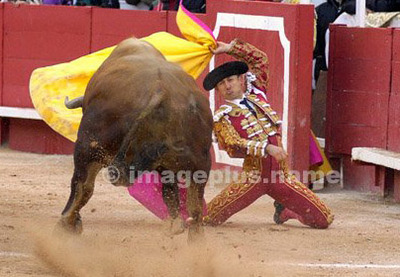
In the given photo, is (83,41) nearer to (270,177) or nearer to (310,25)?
(310,25)

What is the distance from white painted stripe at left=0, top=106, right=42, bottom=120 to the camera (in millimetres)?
9479

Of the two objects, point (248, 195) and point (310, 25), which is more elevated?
point (310, 25)

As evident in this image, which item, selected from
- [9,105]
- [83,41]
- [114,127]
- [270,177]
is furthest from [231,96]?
[9,105]

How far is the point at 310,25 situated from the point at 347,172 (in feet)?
3.65

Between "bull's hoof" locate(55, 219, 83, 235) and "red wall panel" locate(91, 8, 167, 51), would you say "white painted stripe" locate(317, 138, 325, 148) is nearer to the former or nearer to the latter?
"red wall panel" locate(91, 8, 167, 51)

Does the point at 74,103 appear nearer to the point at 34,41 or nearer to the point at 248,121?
the point at 248,121

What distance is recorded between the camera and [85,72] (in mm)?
6730

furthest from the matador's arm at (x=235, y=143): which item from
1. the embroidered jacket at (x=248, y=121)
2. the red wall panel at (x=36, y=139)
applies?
the red wall panel at (x=36, y=139)

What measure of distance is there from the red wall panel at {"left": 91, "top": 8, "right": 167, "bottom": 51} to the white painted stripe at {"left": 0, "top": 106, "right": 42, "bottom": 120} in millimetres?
772

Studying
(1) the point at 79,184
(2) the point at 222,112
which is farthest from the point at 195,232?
(2) the point at 222,112

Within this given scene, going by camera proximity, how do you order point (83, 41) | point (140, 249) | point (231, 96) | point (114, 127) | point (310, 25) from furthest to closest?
point (83, 41) < point (310, 25) < point (231, 96) < point (140, 249) < point (114, 127)

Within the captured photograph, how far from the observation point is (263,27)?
25.7 feet

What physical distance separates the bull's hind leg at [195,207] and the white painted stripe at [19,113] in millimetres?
4556

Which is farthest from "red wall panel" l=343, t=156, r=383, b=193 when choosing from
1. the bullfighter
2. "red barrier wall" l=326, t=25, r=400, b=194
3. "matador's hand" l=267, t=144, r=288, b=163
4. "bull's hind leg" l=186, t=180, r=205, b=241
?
"bull's hind leg" l=186, t=180, r=205, b=241
